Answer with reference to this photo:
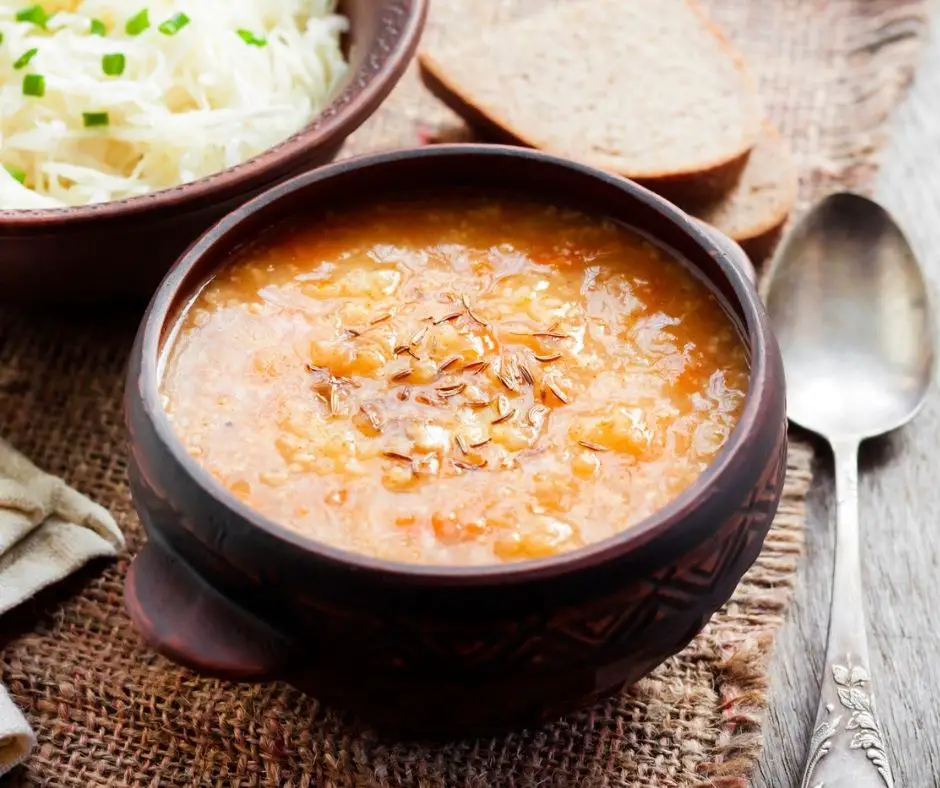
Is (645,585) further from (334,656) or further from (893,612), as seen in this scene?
(893,612)

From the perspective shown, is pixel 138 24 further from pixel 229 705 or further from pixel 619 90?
pixel 229 705

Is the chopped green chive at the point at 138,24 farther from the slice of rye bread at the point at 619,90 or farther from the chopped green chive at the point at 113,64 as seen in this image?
the slice of rye bread at the point at 619,90

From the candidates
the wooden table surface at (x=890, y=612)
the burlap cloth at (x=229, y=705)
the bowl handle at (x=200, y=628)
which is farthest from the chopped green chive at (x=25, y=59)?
the wooden table surface at (x=890, y=612)

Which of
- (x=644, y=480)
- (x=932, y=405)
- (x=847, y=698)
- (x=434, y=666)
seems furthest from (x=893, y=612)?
(x=434, y=666)

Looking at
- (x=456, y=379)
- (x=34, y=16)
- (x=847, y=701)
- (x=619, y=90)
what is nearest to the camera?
(x=456, y=379)

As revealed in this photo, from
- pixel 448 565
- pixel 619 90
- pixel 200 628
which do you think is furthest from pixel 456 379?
pixel 619 90
